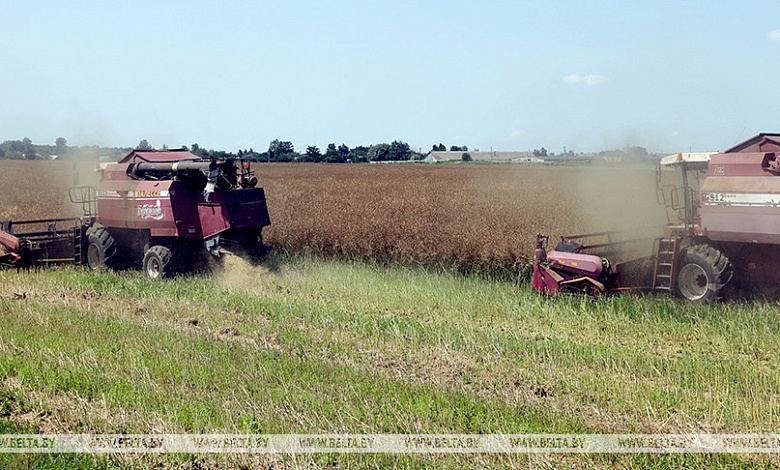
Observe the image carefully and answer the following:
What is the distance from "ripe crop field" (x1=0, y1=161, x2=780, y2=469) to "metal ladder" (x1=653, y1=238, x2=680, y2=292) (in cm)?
32

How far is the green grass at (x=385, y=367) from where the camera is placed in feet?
18.7

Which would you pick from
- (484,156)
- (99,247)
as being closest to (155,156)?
(99,247)

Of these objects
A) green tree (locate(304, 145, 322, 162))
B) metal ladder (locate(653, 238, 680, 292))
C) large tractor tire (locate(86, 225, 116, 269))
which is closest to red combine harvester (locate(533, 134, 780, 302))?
metal ladder (locate(653, 238, 680, 292))

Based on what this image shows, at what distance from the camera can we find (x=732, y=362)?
736 centimetres

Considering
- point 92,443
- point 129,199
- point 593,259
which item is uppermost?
point 129,199

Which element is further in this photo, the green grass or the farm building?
the farm building

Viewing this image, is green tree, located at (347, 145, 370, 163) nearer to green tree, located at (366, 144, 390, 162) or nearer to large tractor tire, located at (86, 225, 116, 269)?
green tree, located at (366, 144, 390, 162)

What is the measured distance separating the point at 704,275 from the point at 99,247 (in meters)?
10.4

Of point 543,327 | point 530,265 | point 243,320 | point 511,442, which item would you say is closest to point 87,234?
point 243,320

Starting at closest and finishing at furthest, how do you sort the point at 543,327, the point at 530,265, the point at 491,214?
the point at 543,327
the point at 530,265
the point at 491,214

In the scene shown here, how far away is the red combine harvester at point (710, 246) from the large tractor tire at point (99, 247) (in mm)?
7852

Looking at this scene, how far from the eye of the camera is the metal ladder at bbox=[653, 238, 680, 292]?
35.6ft

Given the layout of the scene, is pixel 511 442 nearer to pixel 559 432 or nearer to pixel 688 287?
pixel 559 432

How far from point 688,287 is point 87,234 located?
10607 millimetres
